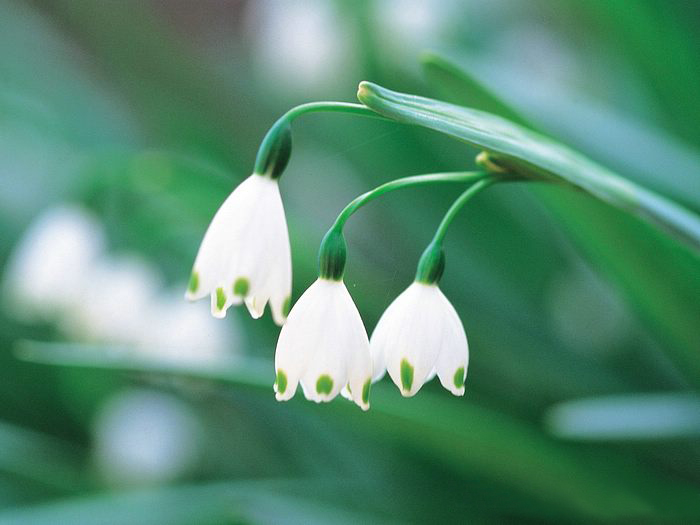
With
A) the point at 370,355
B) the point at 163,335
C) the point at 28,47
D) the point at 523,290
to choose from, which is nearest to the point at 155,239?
the point at 163,335

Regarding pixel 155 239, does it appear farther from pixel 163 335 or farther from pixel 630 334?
pixel 630 334

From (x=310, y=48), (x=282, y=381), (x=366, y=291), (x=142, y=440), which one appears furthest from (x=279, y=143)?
(x=310, y=48)

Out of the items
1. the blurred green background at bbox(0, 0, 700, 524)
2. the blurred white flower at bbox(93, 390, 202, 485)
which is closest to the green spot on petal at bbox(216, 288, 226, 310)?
the blurred green background at bbox(0, 0, 700, 524)

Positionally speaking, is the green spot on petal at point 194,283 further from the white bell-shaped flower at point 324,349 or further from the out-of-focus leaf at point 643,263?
the out-of-focus leaf at point 643,263

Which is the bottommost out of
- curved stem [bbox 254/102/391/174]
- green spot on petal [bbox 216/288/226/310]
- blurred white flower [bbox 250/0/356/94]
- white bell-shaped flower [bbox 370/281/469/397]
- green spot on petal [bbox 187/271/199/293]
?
white bell-shaped flower [bbox 370/281/469/397]

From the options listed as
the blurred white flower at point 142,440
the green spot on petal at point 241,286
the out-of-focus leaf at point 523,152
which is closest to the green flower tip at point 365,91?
the out-of-focus leaf at point 523,152

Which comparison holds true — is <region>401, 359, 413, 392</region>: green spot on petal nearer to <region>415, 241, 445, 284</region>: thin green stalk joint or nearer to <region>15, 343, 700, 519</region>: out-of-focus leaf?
<region>415, 241, 445, 284</region>: thin green stalk joint

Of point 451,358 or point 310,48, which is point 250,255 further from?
point 310,48
